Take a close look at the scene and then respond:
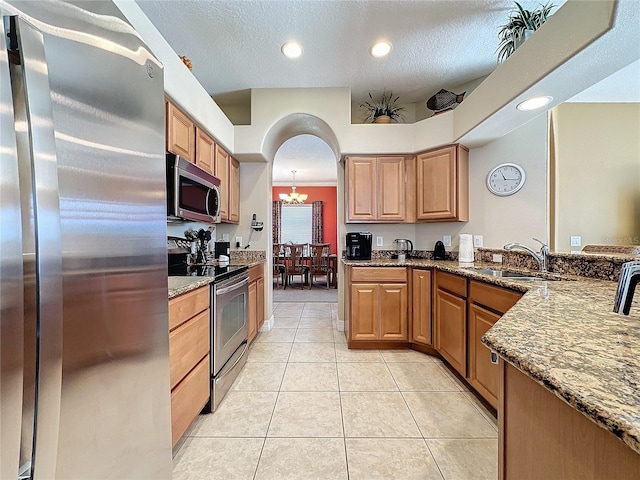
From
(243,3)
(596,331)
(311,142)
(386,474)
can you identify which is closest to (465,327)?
(386,474)

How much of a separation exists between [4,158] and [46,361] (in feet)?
1.27

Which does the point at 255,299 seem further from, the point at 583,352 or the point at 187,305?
the point at 583,352

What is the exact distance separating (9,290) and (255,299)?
2.56 metres

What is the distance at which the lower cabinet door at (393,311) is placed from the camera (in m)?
2.82

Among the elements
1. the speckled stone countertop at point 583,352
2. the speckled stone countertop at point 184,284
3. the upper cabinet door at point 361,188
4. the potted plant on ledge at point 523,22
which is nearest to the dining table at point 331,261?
the upper cabinet door at point 361,188

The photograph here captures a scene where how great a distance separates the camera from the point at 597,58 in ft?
4.95

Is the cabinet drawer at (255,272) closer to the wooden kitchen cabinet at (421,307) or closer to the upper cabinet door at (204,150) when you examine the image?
the upper cabinet door at (204,150)

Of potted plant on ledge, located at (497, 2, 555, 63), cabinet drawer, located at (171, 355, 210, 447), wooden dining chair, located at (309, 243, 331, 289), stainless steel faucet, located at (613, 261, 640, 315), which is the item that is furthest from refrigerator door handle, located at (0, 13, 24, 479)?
wooden dining chair, located at (309, 243, 331, 289)

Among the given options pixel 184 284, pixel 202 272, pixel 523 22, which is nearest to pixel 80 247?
pixel 184 284

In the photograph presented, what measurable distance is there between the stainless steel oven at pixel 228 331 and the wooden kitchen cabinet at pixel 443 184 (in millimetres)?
2015

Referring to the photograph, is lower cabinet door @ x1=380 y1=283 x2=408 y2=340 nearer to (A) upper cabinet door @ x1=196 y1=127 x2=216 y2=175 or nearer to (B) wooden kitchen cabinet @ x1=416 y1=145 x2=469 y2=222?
(B) wooden kitchen cabinet @ x1=416 y1=145 x2=469 y2=222

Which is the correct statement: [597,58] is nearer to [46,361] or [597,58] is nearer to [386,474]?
[386,474]

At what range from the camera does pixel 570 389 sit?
0.48 m

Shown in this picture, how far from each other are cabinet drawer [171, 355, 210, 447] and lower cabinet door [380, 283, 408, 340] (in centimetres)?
171
